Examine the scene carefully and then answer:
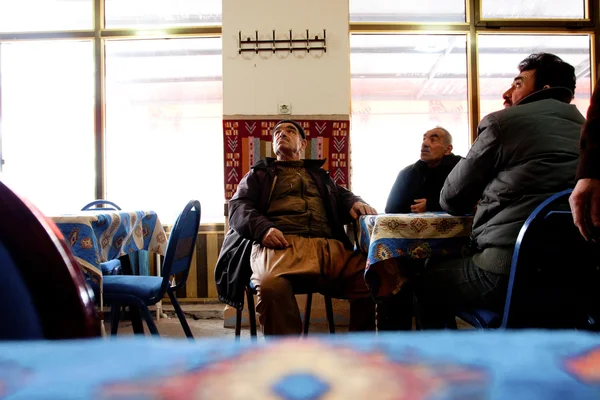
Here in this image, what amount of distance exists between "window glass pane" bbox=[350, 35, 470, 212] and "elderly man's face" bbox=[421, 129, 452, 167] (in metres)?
1.33

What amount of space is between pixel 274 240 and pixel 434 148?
1.25m

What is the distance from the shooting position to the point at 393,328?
1940 millimetres

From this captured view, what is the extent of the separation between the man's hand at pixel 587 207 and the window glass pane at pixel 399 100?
2.88 meters

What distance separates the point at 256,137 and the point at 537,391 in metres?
3.38

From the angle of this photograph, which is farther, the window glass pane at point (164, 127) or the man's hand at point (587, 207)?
the window glass pane at point (164, 127)

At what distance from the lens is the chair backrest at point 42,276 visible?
1.67ft

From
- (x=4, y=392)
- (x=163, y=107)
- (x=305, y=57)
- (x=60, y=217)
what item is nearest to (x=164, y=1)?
(x=163, y=107)

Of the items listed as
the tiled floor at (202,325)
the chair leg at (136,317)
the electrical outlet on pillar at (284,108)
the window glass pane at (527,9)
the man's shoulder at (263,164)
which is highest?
the window glass pane at (527,9)

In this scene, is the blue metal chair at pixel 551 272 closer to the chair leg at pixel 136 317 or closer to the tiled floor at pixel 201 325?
the chair leg at pixel 136 317

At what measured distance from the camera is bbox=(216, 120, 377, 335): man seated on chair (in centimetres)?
197

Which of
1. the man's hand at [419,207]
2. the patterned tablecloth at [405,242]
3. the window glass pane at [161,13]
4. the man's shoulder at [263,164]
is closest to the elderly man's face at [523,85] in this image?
the patterned tablecloth at [405,242]

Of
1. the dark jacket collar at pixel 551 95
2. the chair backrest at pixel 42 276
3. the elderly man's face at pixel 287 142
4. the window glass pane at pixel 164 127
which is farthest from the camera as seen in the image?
the window glass pane at pixel 164 127

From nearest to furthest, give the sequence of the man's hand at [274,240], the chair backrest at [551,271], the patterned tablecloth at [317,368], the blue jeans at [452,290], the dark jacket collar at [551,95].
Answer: the patterned tablecloth at [317,368], the chair backrest at [551,271], the blue jeans at [452,290], the dark jacket collar at [551,95], the man's hand at [274,240]

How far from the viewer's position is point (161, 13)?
408cm
